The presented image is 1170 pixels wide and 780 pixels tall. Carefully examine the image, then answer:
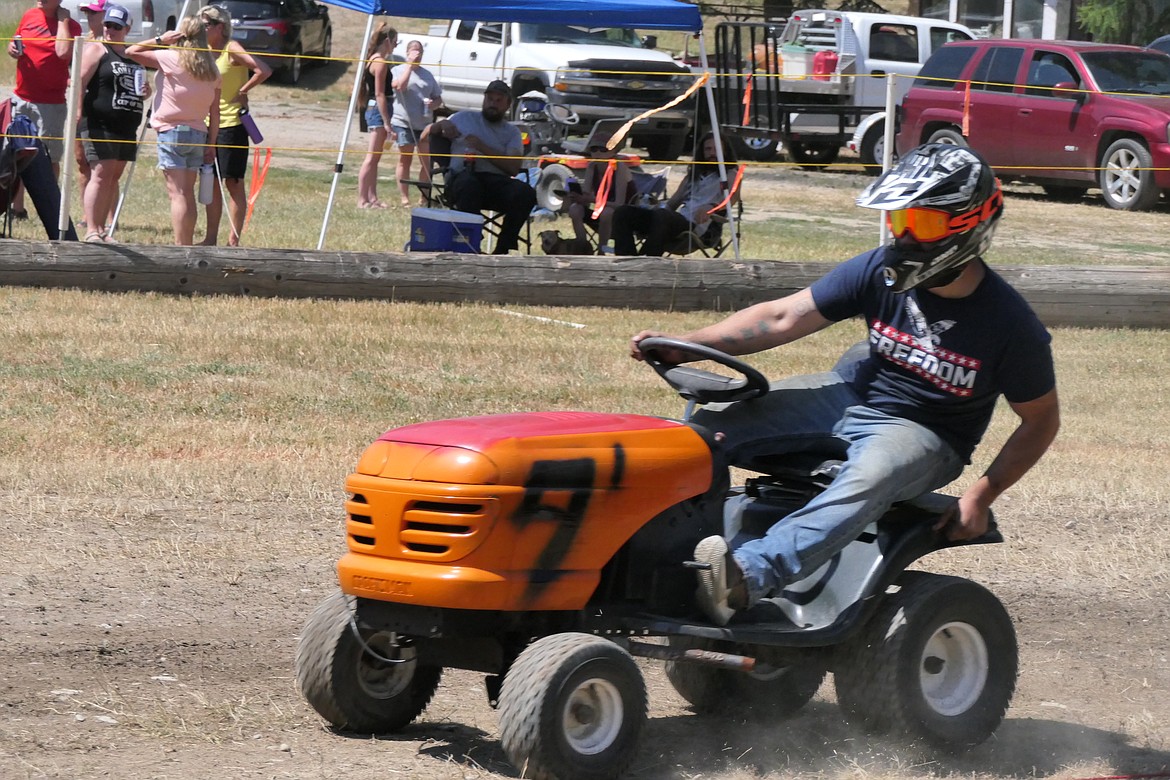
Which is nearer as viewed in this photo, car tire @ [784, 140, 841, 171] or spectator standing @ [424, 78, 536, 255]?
spectator standing @ [424, 78, 536, 255]

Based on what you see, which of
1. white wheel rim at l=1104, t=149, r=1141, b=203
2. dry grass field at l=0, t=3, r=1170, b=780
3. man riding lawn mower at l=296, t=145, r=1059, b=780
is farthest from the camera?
white wheel rim at l=1104, t=149, r=1141, b=203

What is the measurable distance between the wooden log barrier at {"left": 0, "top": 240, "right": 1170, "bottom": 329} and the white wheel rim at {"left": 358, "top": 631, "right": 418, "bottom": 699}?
7.60 metres

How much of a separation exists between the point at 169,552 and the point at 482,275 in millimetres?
6141

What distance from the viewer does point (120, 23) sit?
39.0 ft

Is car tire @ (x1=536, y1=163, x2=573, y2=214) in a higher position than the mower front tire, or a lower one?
lower

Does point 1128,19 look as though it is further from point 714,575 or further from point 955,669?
point 714,575

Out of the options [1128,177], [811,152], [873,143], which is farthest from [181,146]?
[811,152]

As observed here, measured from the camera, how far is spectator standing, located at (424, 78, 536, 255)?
13.0 m

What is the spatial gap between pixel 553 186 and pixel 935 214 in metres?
10.00

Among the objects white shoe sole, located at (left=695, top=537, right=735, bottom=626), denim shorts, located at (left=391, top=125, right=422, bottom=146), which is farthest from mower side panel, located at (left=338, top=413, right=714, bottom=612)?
denim shorts, located at (left=391, top=125, right=422, bottom=146)

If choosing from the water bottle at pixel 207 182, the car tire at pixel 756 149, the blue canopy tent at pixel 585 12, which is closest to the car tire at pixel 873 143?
the car tire at pixel 756 149

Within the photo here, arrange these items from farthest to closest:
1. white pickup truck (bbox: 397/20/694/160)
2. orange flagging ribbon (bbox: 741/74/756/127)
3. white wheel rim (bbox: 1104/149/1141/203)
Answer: orange flagging ribbon (bbox: 741/74/756/127), white pickup truck (bbox: 397/20/694/160), white wheel rim (bbox: 1104/149/1141/203)

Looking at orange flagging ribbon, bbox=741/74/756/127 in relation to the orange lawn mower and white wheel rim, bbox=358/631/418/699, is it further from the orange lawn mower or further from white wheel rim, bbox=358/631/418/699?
white wheel rim, bbox=358/631/418/699

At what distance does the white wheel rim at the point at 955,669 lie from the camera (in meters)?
4.36
